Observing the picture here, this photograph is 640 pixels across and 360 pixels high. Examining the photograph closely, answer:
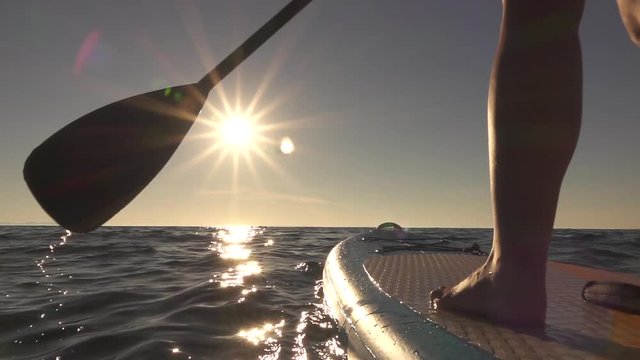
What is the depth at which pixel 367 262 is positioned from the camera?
3016mm

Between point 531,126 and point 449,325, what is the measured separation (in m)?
0.66

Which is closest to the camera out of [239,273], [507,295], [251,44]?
[251,44]

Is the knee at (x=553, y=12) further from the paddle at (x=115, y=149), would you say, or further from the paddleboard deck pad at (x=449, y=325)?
the paddleboard deck pad at (x=449, y=325)

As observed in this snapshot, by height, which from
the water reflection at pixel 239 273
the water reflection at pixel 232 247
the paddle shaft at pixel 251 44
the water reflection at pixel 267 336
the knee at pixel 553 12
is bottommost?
the water reflection at pixel 267 336

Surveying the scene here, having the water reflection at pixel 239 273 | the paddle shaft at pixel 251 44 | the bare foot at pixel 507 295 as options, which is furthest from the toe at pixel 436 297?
the water reflection at pixel 239 273

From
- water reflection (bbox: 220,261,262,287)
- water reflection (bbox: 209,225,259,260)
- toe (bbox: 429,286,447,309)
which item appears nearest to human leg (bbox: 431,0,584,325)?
toe (bbox: 429,286,447,309)

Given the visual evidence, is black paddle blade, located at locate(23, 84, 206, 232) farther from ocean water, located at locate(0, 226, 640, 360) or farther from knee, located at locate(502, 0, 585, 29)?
ocean water, located at locate(0, 226, 640, 360)

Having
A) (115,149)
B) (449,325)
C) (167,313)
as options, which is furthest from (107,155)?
(167,313)

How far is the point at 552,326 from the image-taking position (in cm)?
148

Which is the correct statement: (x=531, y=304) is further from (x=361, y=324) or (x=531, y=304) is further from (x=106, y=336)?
(x=106, y=336)

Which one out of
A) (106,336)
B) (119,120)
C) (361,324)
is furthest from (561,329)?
(106,336)

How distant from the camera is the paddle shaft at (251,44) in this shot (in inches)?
48.8

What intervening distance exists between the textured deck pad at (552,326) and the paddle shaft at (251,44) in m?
1.01

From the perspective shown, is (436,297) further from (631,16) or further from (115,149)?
(115,149)
